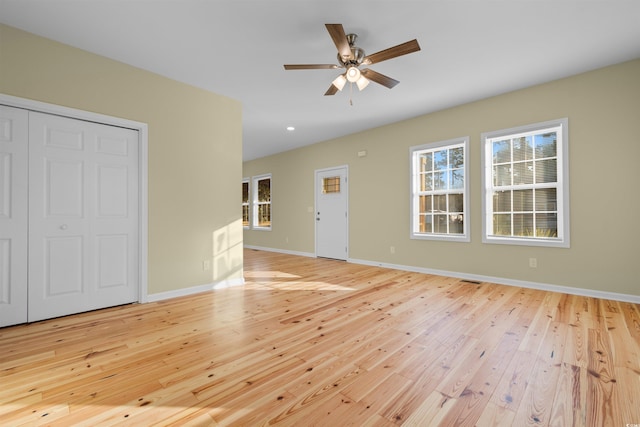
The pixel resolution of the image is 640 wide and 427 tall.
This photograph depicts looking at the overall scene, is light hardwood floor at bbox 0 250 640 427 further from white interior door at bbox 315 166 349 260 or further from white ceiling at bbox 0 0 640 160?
white interior door at bbox 315 166 349 260

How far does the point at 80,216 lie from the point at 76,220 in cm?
5

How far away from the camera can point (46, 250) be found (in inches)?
108

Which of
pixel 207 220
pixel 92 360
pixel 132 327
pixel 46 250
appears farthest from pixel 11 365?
pixel 207 220

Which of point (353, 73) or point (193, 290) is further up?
point (353, 73)

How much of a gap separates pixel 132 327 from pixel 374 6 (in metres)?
3.52

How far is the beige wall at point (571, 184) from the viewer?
10.6ft

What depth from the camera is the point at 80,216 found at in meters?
2.91

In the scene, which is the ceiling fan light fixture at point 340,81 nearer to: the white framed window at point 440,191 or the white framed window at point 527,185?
the white framed window at point 440,191

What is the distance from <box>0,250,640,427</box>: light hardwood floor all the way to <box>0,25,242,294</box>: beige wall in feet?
2.29

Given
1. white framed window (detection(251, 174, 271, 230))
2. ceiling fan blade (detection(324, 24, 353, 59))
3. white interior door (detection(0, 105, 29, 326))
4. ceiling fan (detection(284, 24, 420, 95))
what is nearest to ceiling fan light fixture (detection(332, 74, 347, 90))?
ceiling fan (detection(284, 24, 420, 95))

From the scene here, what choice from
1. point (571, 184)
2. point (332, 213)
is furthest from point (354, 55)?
point (332, 213)

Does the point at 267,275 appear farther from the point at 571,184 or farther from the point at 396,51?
the point at 571,184

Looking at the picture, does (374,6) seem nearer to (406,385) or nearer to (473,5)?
(473,5)

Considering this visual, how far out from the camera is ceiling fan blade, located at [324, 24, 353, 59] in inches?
83.9
